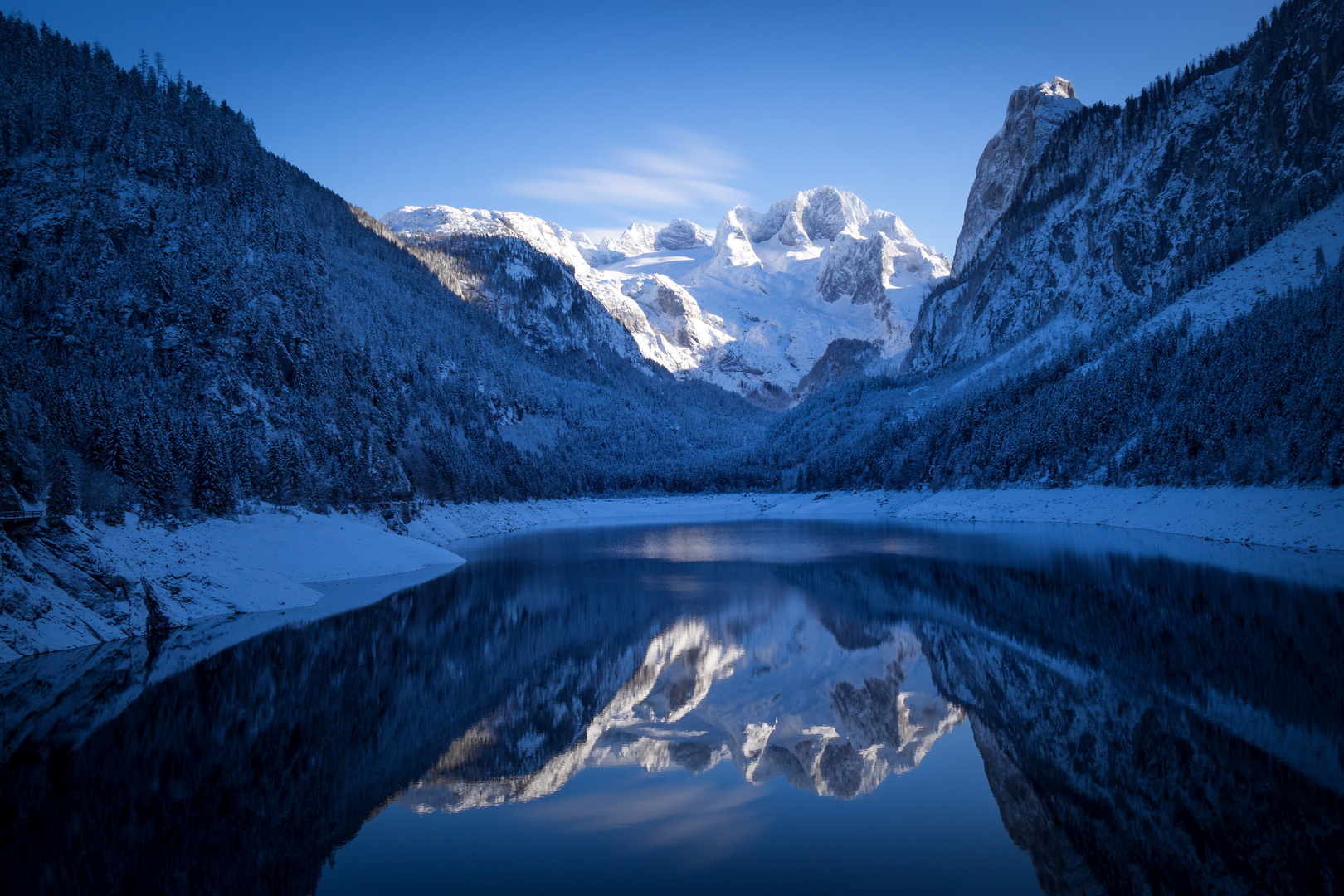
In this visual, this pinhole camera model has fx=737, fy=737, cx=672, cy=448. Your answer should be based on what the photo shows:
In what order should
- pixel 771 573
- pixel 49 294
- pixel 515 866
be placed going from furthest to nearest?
pixel 49 294
pixel 771 573
pixel 515 866

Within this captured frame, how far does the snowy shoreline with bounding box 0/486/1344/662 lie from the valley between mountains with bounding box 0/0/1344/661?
0.16 m

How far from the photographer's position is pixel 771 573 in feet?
143

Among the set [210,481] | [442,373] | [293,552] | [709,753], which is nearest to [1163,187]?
[442,373]

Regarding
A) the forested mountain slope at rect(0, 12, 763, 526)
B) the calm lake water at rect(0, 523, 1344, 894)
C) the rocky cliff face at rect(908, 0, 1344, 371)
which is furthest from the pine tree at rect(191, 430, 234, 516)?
the rocky cliff face at rect(908, 0, 1344, 371)

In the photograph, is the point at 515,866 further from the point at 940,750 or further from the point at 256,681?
the point at 256,681

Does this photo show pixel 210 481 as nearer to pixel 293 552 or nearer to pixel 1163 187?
pixel 293 552

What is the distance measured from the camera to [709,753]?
49.3 feet

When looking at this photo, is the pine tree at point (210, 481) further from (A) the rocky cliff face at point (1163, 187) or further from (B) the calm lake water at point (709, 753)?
(A) the rocky cliff face at point (1163, 187)

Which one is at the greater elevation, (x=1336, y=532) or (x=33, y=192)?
(x=33, y=192)

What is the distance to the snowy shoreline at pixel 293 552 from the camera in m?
25.2

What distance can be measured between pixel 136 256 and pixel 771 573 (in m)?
62.4

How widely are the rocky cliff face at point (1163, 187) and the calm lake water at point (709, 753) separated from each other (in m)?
105

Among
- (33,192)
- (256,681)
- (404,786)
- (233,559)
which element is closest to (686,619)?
(256,681)

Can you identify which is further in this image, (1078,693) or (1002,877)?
(1078,693)
